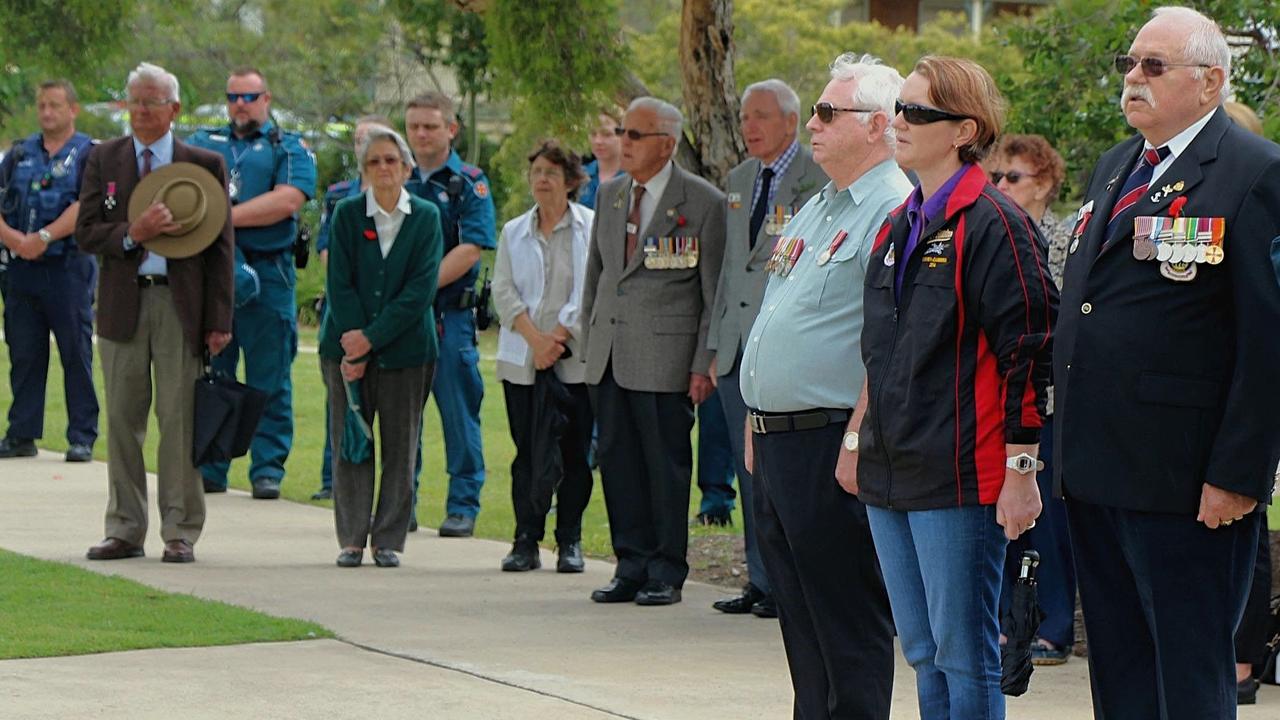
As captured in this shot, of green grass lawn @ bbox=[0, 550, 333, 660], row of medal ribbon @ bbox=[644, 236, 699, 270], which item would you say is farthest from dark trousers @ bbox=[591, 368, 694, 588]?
green grass lawn @ bbox=[0, 550, 333, 660]

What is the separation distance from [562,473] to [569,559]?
44 cm

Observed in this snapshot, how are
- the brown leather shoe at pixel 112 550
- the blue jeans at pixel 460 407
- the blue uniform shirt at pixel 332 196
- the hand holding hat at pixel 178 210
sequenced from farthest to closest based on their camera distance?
the blue uniform shirt at pixel 332 196
the blue jeans at pixel 460 407
the brown leather shoe at pixel 112 550
the hand holding hat at pixel 178 210

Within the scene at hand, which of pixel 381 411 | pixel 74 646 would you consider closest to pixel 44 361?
pixel 381 411

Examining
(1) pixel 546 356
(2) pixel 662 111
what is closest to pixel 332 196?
(1) pixel 546 356

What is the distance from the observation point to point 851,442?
4.88 meters

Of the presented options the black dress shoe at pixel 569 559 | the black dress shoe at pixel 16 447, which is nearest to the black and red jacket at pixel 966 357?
the black dress shoe at pixel 569 559

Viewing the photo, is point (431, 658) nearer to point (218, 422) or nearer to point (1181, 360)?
point (218, 422)

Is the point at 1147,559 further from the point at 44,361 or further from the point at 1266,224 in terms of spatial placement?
the point at 44,361

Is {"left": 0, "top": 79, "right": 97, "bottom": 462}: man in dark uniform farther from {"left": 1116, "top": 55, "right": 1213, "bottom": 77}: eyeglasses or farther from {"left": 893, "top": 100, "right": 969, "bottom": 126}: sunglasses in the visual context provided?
{"left": 1116, "top": 55, "right": 1213, "bottom": 77}: eyeglasses

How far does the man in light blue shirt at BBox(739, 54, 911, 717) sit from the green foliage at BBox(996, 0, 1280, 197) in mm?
3131

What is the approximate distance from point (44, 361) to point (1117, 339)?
10.5m

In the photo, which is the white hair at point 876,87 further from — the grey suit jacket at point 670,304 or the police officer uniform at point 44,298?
the police officer uniform at point 44,298

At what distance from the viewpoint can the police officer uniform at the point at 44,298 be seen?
12891mm

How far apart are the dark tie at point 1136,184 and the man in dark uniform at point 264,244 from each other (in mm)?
7917
